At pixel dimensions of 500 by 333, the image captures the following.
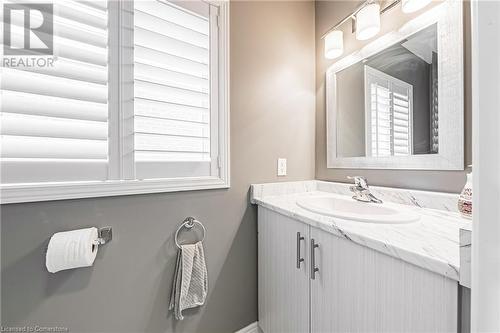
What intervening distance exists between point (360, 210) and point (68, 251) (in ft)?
4.36

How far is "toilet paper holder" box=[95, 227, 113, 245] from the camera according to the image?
93 centimetres

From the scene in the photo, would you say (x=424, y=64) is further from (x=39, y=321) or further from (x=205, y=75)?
(x=39, y=321)

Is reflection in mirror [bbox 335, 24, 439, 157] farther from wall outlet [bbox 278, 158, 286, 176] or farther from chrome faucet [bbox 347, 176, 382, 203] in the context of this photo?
wall outlet [bbox 278, 158, 286, 176]

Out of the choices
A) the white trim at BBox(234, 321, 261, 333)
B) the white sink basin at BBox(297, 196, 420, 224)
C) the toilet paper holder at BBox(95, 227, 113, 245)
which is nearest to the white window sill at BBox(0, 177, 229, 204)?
A: the toilet paper holder at BBox(95, 227, 113, 245)

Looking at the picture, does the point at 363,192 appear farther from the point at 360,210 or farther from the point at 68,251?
the point at 68,251

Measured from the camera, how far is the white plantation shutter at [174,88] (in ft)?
3.39

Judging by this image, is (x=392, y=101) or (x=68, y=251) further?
(x=392, y=101)

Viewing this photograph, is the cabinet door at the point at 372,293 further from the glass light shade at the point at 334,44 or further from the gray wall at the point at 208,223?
the glass light shade at the point at 334,44

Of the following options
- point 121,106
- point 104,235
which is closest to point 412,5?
point 121,106

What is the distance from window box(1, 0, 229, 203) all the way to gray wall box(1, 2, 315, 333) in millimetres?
86

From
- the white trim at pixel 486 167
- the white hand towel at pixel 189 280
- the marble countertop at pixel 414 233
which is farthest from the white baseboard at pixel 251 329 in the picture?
the white trim at pixel 486 167

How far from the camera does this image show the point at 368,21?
3.74 feet

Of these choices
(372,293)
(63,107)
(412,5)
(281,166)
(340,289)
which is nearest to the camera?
(372,293)

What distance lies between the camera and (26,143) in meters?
0.84
